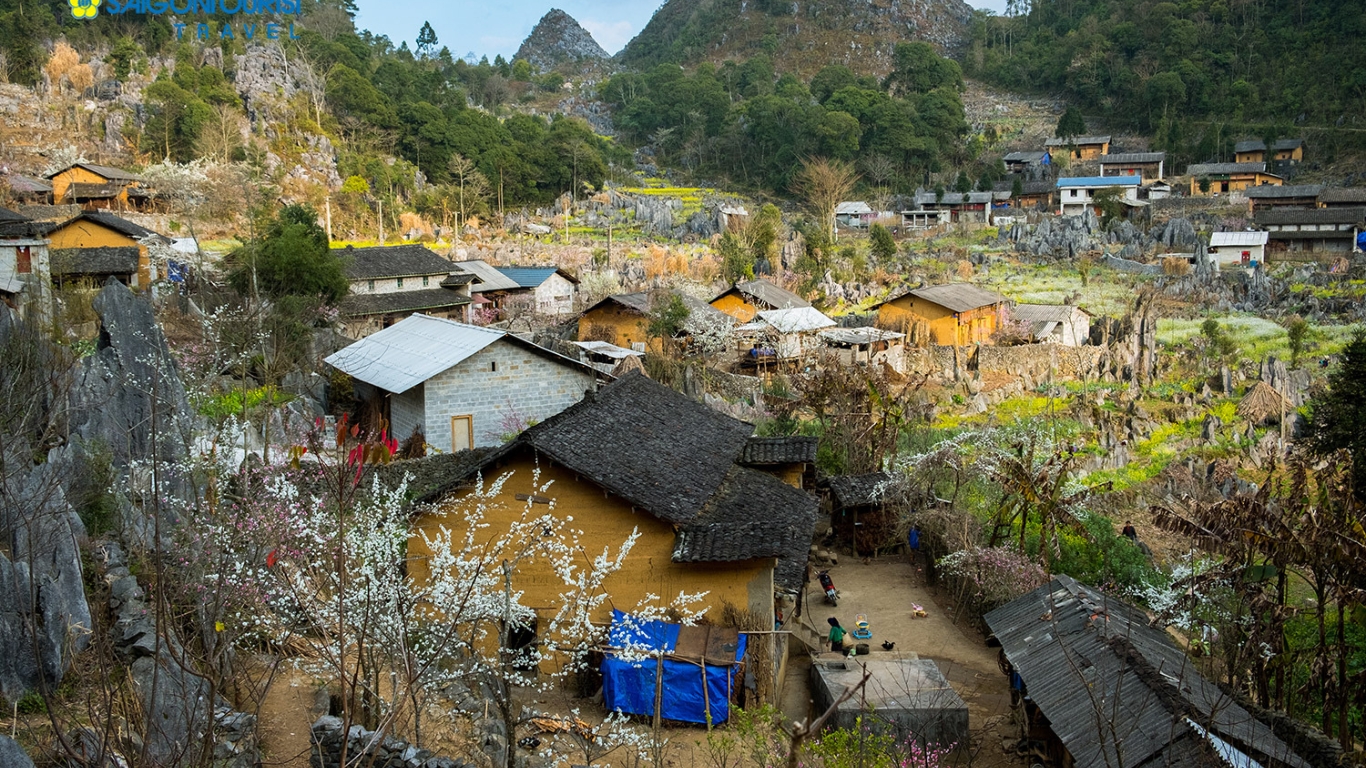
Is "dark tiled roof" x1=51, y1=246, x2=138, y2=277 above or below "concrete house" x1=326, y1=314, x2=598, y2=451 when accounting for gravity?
above

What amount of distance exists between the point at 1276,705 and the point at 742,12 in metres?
125

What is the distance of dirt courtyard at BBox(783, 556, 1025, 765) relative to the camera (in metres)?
10.7

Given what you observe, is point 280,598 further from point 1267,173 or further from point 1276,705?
point 1267,173

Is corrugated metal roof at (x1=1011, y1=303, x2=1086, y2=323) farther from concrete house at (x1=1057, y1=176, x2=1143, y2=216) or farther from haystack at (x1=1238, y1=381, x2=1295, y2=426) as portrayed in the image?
concrete house at (x1=1057, y1=176, x2=1143, y2=216)

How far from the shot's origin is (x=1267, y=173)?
67.0 meters

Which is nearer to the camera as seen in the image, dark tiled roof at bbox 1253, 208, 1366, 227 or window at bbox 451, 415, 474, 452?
window at bbox 451, 415, 474, 452

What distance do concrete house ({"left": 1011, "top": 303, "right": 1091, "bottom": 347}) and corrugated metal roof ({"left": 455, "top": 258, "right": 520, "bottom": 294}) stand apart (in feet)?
61.4

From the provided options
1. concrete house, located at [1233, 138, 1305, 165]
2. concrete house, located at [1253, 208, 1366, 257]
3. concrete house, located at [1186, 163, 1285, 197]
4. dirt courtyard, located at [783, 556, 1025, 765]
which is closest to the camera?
dirt courtyard, located at [783, 556, 1025, 765]

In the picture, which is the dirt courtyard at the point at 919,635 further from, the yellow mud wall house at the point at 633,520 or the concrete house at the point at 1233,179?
the concrete house at the point at 1233,179

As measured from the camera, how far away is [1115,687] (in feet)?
27.8

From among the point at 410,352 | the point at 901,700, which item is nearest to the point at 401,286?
the point at 410,352

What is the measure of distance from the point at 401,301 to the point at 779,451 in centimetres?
2109

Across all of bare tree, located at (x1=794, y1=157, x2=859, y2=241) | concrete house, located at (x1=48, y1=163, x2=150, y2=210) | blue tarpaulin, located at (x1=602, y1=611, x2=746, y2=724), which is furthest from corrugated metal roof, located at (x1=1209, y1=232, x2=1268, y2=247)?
concrete house, located at (x1=48, y1=163, x2=150, y2=210)

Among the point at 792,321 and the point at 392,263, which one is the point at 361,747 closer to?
the point at 792,321
